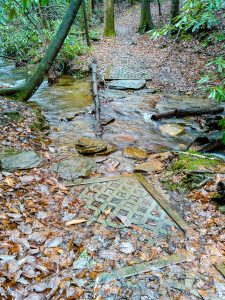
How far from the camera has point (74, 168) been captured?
4.85 meters

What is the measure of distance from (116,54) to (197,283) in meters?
13.9

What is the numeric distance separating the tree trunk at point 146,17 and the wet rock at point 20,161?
53.4 feet

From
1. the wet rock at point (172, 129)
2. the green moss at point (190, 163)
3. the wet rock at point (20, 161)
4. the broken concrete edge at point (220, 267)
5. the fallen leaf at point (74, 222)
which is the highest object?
the wet rock at point (20, 161)

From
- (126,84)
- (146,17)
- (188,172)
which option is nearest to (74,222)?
(188,172)

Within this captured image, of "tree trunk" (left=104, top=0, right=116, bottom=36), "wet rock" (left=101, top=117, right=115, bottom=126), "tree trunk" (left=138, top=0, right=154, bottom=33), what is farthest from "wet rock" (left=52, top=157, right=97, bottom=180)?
"tree trunk" (left=138, top=0, right=154, bottom=33)

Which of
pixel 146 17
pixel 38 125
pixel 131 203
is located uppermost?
pixel 146 17

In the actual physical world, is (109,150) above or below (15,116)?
below

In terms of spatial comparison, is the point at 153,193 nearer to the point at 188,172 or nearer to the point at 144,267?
the point at 188,172

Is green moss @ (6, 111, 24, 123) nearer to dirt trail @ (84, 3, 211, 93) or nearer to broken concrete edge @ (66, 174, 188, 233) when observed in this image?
broken concrete edge @ (66, 174, 188, 233)

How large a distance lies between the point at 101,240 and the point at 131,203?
33.1 inches

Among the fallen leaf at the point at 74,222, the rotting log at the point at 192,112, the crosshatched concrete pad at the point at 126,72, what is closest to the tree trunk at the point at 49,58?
the rotting log at the point at 192,112

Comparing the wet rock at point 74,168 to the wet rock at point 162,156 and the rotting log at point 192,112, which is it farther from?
the rotting log at point 192,112

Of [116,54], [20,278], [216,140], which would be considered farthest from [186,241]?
[116,54]

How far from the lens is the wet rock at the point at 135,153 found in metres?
5.58
